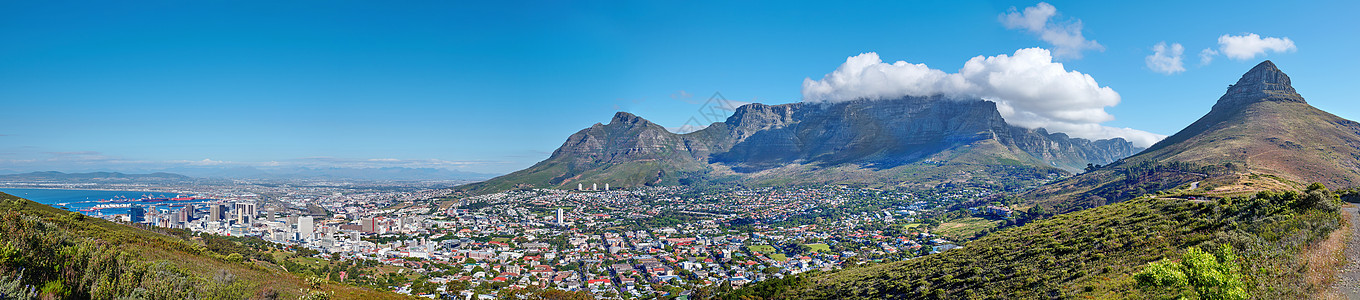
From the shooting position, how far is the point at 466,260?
52.2 metres

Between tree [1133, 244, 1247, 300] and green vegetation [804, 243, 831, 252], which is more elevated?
tree [1133, 244, 1247, 300]

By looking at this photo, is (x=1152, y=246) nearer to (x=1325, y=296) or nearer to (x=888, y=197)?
(x=1325, y=296)

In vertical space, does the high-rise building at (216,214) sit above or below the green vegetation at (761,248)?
above

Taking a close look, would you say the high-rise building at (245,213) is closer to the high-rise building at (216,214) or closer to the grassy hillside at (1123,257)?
the high-rise building at (216,214)

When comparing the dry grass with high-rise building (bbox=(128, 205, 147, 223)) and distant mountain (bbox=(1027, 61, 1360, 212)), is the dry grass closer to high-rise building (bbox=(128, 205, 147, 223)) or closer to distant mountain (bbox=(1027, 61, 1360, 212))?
distant mountain (bbox=(1027, 61, 1360, 212))

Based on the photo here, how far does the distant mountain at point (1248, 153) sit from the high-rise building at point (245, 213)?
107m

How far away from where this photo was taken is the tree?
9.65 metres

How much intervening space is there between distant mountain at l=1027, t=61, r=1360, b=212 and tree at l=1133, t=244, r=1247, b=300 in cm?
3691

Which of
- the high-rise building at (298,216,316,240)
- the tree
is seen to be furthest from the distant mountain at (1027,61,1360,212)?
the high-rise building at (298,216,316,240)

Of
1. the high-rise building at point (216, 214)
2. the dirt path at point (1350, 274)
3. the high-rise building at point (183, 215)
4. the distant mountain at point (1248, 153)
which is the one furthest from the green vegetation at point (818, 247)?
the high-rise building at point (216, 214)

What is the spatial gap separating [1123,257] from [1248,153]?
73.3 m

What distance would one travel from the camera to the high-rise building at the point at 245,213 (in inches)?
2939

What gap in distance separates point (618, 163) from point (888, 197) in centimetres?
10361

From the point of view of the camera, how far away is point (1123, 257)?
17.4 m
